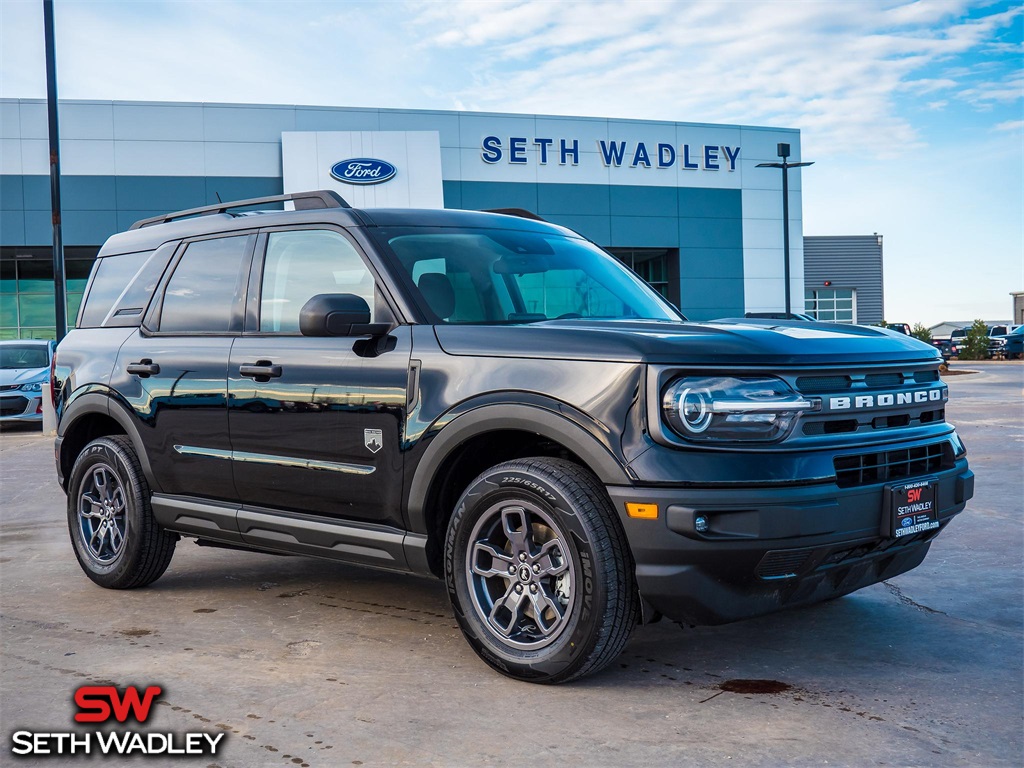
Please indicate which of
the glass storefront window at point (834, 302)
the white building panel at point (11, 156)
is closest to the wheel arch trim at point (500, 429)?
the white building panel at point (11, 156)

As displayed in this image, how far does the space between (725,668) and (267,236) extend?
285cm

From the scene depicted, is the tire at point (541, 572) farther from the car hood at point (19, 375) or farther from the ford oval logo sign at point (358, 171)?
the ford oval logo sign at point (358, 171)

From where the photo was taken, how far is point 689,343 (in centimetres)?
364

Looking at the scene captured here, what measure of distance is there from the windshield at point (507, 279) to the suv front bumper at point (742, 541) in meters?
1.24

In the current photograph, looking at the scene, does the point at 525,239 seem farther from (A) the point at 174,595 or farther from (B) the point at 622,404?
(A) the point at 174,595

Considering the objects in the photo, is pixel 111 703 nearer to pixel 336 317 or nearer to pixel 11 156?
pixel 336 317

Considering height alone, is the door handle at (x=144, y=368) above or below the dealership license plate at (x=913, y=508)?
above

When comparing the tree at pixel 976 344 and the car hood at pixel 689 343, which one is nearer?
the car hood at pixel 689 343

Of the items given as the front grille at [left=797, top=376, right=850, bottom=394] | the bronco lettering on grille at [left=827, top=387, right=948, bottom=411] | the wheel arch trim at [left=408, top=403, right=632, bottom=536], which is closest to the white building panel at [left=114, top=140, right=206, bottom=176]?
the wheel arch trim at [left=408, top=403, right=632, bottom=536]

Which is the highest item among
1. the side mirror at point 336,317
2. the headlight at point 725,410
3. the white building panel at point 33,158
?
the white building panel at point 33,158

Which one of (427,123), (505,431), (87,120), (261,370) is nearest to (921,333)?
(427,123)

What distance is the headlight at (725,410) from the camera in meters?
3.55

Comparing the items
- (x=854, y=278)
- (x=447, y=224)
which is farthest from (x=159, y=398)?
(x=854, y=278)

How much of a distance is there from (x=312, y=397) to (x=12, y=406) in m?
14.9
